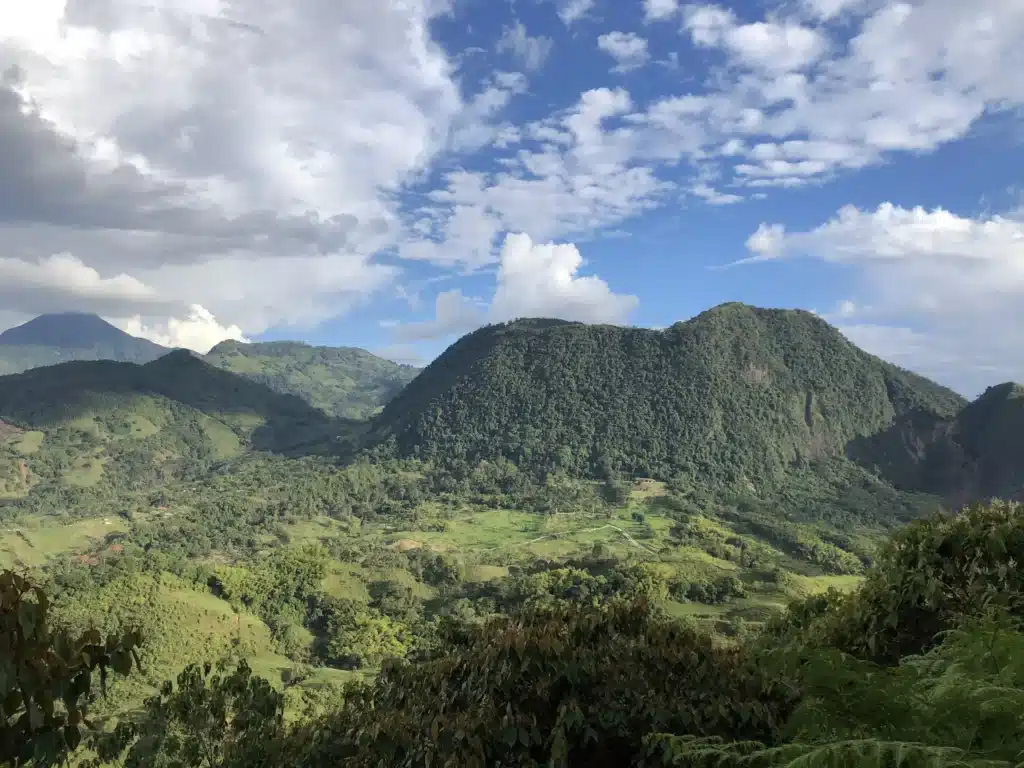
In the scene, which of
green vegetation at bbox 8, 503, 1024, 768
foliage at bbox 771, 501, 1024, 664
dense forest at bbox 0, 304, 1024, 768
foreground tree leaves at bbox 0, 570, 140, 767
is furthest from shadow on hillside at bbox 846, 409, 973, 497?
foreground tree leaves at bbox 0, 570, 140, 767

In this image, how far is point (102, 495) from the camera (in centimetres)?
17638

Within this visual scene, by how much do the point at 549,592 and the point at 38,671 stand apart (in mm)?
74016

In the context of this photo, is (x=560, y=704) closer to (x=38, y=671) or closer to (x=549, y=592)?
(x=38, y=671)

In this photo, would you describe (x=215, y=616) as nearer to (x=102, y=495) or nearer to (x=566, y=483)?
(x=566, y=483)

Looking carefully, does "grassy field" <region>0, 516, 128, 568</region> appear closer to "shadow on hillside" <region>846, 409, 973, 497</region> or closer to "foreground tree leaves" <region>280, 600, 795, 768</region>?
A: "foreground tree leaves" <region>280, 600, 795, 768</region>

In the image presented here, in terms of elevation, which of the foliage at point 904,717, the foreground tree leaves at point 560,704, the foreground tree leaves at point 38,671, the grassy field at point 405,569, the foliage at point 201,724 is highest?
the foreground tree leaves at point 38,671

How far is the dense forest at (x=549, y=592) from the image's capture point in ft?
18.1

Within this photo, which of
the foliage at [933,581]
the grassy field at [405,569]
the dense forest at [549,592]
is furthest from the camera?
the grassy field at [405,569]

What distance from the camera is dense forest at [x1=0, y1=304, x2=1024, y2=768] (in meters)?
5.53

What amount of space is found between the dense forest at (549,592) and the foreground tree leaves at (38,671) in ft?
0.08

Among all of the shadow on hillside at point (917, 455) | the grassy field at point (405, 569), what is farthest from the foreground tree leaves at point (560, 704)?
the shadow on hillside at point (917, 455)

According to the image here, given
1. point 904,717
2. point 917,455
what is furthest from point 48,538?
point 917,455

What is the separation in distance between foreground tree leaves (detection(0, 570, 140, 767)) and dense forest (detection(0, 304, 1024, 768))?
23mm

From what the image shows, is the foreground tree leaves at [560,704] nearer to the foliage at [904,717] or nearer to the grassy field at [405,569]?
the foliage at [904,717]
